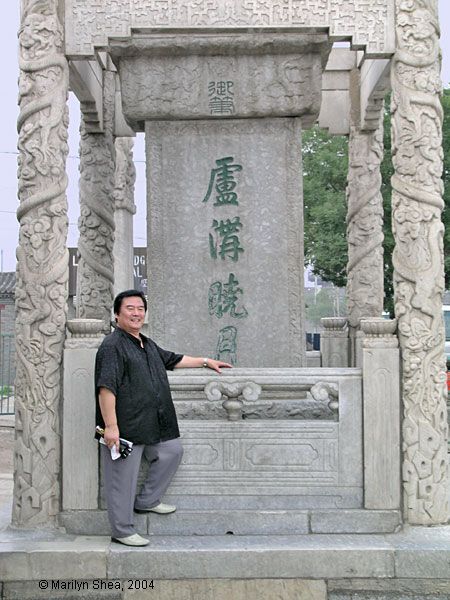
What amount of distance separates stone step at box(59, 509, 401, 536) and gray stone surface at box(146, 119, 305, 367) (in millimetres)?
1543

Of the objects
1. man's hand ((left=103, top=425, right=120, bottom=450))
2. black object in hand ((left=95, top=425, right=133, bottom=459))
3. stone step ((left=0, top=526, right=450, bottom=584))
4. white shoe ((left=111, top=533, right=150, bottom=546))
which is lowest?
stone step ((left=0, top=526, right=450, bottom=584))

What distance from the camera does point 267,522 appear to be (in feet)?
15.9

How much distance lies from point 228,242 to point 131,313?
1715mm

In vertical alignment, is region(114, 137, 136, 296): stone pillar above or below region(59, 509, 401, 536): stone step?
above

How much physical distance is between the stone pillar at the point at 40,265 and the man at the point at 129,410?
464 mm

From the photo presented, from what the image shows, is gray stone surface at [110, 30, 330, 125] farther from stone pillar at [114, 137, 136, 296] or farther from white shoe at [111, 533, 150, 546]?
stone pillar at [114, 137, 136, 296]

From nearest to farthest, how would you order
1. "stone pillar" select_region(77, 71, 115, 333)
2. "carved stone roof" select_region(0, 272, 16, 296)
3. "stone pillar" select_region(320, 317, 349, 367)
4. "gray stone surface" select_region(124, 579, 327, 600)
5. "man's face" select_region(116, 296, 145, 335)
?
"gray stone surface" select_region(124, 579, 327, 600), "man's face" select_region(116, 296, 145, 335), "stone pillar" select_region(77, 71, 115, 333), "stone pillar" select_region(320, 317, 349, 367), "carved stone roof" select_region(0, 272, 16, 296)

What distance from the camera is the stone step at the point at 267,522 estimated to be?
190 inches

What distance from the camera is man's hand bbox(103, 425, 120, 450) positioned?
446 cm

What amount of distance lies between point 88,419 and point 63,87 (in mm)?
2047

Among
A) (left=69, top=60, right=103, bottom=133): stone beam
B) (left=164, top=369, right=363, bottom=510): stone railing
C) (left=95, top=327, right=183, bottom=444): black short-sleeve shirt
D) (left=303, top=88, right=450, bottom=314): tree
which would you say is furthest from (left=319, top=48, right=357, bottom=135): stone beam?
(left=303, top=88, right=450, bottom=314): tree

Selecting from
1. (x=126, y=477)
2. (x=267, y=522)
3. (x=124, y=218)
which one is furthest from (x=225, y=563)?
(x=124, y=218)

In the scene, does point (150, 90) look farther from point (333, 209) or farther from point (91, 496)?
point (333, 209)

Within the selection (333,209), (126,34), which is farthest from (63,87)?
(333,209)
